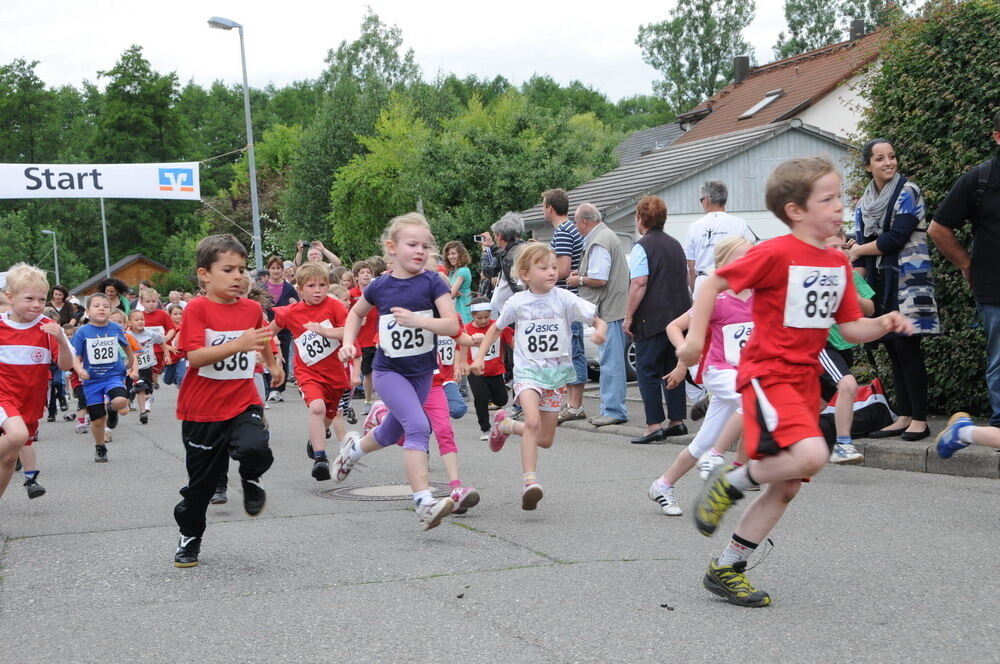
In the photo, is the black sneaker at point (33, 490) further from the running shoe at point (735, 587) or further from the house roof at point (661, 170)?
the house roof at point (661, 170)

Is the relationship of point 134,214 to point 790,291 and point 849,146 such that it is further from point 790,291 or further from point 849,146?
point 790,291

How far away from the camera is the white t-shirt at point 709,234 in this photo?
33.0ft

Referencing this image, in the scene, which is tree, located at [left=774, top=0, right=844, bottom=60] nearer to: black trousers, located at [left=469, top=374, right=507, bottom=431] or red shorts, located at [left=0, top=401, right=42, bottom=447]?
black trousers, located at [left=469, top=374, right=507, bottom=431]

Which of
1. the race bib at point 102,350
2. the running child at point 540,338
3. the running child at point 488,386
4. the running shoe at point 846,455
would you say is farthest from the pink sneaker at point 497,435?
the race bib at point 102,350

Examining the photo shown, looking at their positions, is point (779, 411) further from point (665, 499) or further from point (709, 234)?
point (709, 234)

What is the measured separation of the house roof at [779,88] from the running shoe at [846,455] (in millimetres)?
31604

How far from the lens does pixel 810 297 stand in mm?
4750

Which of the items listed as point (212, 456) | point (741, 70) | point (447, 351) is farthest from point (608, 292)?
point (741, 70)

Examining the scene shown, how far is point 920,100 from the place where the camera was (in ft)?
32.6

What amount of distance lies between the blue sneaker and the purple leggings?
291cm

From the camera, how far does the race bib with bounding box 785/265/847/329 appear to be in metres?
4.73

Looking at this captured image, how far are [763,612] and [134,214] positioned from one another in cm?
8861

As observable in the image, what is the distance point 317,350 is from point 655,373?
3087mm

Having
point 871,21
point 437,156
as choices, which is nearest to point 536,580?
point 437,156
